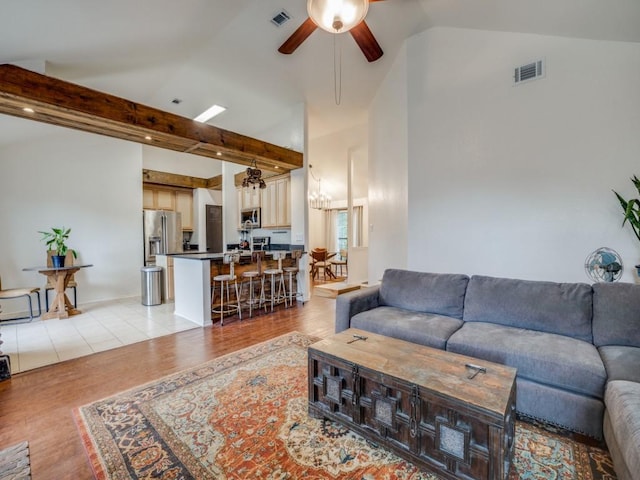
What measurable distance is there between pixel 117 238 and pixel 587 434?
709cm

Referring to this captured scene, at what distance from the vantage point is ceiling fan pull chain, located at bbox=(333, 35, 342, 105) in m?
4.04

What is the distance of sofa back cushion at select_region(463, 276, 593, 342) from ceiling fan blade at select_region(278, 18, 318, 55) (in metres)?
2.70

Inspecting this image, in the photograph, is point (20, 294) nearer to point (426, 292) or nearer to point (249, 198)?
point (249, 198)

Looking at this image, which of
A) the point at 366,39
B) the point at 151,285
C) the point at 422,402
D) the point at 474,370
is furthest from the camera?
the point at 151,285

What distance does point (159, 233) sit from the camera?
6.40 meters

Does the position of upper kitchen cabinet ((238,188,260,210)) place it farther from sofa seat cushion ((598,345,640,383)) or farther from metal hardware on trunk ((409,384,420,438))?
sofa seat cushion ((598,345,640,383))

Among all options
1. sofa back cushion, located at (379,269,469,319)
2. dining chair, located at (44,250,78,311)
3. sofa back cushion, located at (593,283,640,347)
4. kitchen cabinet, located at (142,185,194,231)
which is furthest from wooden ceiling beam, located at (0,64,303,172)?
sofa back cushion, located at (593,283,640,347)

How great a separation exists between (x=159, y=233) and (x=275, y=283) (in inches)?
125

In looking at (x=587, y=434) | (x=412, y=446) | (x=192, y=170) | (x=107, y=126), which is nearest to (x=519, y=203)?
(x=587, y=434)

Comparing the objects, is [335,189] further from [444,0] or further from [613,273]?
[613,273]

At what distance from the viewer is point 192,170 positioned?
7398 mm

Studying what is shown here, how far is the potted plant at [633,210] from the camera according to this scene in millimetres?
2627

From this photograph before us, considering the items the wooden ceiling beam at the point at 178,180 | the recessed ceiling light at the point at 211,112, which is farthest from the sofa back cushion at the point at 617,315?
the wooden ceiling beam at the point at 178,180

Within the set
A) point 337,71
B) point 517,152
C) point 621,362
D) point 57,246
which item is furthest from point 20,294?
point 517,152
